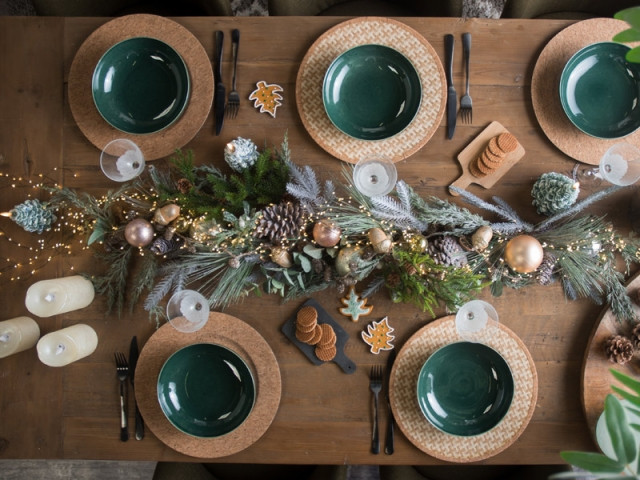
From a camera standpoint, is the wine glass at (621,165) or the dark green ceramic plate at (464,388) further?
the dark green ceramic plate at (464,388)

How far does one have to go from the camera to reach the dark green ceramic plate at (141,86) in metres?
1.17

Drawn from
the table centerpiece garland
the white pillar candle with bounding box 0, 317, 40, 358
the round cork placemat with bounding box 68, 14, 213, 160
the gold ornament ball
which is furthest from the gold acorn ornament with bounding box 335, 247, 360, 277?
the white pillar candle with bounding box 0, 317, 40, 358

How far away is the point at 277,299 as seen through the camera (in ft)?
3.94

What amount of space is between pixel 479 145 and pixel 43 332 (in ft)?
3.79

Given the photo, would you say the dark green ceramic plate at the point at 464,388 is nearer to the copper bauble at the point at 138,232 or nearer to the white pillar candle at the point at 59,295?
the copper bauble at the point at 138,232

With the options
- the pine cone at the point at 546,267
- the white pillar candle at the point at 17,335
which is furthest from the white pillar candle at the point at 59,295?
the pine cone at the point at 546,267

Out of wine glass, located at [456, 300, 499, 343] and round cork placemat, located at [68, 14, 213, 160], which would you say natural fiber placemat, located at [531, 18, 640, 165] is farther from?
round cork placemat, located at [68, 14, 213, 160]

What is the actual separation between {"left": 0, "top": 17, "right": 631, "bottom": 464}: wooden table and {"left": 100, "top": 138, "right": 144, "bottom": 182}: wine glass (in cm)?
13

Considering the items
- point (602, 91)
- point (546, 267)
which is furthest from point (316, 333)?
point (602, 91)

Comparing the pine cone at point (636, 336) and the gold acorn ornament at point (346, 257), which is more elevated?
the gold acorn ornament at point (346, 257)

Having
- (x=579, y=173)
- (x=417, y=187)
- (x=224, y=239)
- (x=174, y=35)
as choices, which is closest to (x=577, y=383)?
(x=579, y=173)

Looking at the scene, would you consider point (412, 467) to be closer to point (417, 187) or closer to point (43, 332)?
point (417, 187)

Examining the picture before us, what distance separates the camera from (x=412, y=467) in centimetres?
149

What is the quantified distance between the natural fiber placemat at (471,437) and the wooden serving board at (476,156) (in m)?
0.34
